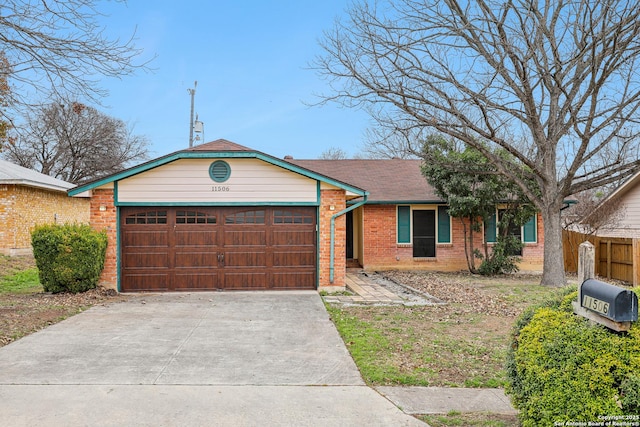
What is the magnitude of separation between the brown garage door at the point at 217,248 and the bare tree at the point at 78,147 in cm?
2755

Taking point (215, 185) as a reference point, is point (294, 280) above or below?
below

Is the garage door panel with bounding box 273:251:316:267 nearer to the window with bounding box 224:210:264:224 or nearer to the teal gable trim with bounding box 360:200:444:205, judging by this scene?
the window with bounding box 224:210:264:224

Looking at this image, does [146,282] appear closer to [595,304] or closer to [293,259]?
[293,259]

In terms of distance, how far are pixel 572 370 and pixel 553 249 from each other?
12.0 meters

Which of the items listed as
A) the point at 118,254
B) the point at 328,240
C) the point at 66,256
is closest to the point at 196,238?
the point at 118,254

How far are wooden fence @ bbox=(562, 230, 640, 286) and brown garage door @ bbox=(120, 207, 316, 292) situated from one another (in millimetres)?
9795

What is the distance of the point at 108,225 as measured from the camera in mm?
12141

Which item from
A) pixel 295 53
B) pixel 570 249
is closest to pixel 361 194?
pixel 295 53

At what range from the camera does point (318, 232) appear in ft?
41.3

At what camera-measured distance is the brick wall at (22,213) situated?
1825 centimetres

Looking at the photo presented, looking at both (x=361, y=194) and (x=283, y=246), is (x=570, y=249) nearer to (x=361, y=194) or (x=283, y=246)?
(x=361, y=194)

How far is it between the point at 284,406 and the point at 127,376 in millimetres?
2021

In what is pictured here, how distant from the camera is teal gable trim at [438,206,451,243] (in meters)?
17.8

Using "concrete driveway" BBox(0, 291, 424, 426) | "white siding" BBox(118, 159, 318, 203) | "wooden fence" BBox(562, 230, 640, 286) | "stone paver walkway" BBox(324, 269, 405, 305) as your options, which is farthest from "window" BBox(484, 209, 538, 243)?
"concrete driveway" BBox(0, 291, 424, 426)
